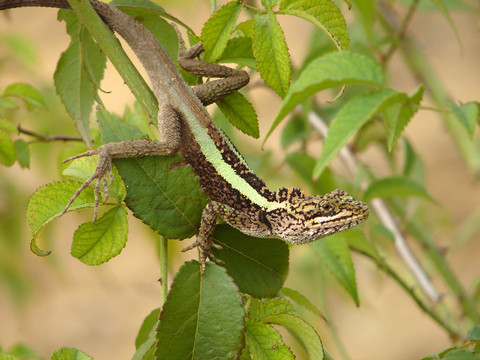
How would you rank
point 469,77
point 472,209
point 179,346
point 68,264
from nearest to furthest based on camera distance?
1. point 179,346
2. point 472,209
3. point 68,264
4. point 469,77

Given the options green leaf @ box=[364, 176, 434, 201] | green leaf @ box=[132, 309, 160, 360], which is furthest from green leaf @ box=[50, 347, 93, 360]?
green leaf @ box=[364, 176, 434, 201]

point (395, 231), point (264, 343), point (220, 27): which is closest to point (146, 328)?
point (264, 343)

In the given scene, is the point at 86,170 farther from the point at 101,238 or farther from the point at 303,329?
the point at 303,329

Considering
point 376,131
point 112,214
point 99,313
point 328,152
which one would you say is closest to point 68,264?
point 99,313

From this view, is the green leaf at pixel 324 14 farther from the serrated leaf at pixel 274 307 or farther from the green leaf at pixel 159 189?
the serrated leaf at pixel 274 307

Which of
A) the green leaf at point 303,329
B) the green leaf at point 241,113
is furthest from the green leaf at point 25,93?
the green leaf at point 303,329

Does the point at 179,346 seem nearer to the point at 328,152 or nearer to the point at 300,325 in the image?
the point at 300,325
